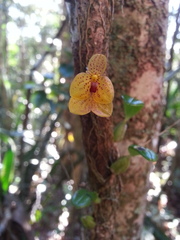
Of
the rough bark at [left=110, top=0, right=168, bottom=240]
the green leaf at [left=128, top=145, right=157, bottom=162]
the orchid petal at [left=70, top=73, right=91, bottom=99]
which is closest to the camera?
the orchid petal at [left=70, top=73, right=91, bottom=99]

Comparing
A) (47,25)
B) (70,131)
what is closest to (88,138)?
(70,131)

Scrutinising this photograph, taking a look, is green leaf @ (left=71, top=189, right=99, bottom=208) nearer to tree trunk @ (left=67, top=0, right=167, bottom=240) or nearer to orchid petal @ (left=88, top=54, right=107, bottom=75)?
tree trunk @ (left=67, top=0, right=167, bottom=240)

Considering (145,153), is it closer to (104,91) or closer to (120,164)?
(120,164)

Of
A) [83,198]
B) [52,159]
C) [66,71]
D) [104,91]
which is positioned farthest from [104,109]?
[52,159]

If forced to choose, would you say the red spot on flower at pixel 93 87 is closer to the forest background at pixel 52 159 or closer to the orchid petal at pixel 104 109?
the orchid petal at pixel 104 109

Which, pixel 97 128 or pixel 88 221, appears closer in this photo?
pixel 97 128

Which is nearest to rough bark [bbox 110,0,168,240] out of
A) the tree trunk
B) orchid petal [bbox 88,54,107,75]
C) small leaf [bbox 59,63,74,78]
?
the tree trunk

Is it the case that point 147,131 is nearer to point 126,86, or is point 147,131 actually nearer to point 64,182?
point 126,86

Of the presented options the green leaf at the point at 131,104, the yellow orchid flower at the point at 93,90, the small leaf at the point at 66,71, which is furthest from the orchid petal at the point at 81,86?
the small leaf at the point at 66,71
